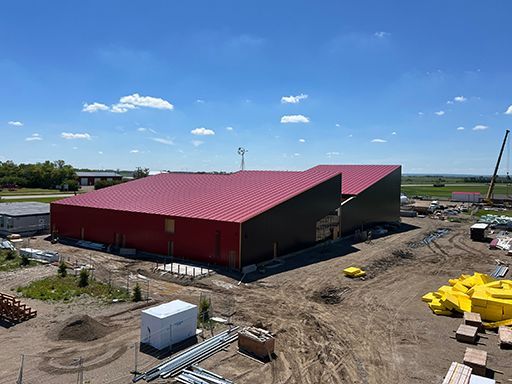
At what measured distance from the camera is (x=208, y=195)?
35.7 meters

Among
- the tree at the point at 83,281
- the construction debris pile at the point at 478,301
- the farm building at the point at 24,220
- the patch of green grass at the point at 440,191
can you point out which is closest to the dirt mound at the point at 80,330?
the tree at the point at 83,281

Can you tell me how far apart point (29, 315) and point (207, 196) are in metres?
18.8

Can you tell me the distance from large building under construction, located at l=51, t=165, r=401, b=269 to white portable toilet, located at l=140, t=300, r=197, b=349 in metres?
11.4

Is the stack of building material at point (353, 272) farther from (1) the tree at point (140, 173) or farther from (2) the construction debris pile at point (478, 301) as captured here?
(1) the tree at point (140, 173)

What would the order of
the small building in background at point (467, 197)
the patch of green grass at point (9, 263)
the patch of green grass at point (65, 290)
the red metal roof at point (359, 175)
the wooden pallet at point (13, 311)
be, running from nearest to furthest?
the wooden pallet at point (13, 311) < the patch of green grass at point (65, 290) < the patch of green grass at point (9, 263) < the red metal roof at point (359, 175) < the small building in background at point (467, 197)

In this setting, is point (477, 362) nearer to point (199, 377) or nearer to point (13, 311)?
point (199, 377)

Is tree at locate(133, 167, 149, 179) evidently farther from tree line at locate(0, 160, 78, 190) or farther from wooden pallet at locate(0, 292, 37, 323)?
wooden pallet at locate(0, 292, 37, 323)

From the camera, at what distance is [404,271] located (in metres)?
29.7

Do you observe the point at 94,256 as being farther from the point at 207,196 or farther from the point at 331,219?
the point at 331,219

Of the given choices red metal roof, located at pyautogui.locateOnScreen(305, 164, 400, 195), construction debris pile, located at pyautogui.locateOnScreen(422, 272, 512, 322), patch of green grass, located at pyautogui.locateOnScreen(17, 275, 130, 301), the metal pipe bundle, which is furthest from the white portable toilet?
red metal roof, located at pyautogui.locateOnScreen(305, 164, 400, 195)

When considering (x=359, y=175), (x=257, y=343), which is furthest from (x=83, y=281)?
(x=359, y=175)

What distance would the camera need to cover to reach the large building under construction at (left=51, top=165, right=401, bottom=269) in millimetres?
28828

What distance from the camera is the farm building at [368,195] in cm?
4400

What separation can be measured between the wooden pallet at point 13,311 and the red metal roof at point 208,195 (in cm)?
1348
